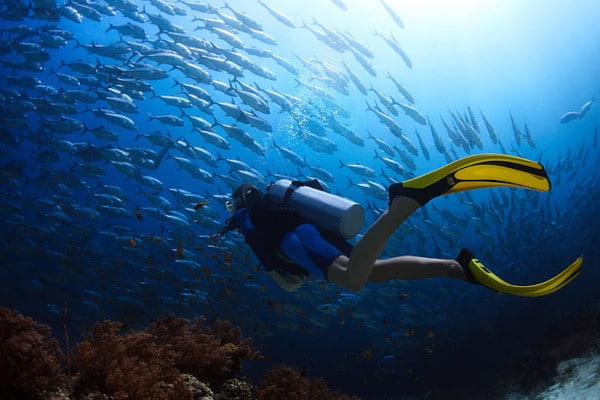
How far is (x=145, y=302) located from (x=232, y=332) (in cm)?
1094

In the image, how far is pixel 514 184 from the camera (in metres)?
3.48

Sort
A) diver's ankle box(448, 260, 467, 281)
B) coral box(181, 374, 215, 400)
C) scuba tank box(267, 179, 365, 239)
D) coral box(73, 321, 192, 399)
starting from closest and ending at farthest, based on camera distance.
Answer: coral box(73, 321, 192, 399), diver's ankle box(448, 260, 467, 281), scuba tank box(267, 179, 365, 239), coral box(181, 374, 215, 400)

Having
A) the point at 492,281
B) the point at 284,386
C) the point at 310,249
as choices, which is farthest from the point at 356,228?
the point at 284,386

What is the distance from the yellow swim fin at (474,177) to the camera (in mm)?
3289

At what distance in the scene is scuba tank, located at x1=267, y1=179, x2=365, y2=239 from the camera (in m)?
3.81

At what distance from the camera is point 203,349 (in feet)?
16.2

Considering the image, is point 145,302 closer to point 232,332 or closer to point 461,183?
point 232,332

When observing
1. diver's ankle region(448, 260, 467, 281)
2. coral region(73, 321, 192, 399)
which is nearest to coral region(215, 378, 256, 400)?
coral region(73, 321, 192, 399)

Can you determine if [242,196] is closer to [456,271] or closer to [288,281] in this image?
[288,281]

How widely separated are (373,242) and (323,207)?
739 millimetres

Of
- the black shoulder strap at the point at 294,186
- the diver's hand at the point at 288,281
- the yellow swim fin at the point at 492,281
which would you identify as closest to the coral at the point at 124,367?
the diver's hand at the point at 288,281

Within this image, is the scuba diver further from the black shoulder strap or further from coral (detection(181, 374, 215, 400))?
coral (detection(181, 374, 215, 400))

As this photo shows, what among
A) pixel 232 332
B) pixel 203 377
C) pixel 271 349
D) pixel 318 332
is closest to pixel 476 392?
pixel 318 332

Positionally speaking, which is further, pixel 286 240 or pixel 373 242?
pixel 286 240
